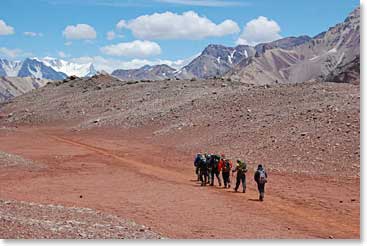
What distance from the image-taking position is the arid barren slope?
17.2 metres

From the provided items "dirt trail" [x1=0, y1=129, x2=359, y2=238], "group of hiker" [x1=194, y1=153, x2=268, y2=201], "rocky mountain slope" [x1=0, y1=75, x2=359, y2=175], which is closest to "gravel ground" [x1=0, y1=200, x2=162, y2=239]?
"dirt trail" [x1=0, y1=129, x2=359, y2=238]

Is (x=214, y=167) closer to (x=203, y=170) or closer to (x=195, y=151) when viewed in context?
(x=203, y=170)

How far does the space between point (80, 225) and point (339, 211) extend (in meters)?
9.12

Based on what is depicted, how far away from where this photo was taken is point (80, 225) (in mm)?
13242

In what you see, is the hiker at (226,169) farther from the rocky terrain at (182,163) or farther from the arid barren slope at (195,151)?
the arid barren slope at (195,151)

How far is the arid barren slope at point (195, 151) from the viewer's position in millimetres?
17156

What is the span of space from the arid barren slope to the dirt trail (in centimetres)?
4

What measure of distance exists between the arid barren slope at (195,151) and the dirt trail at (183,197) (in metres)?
0.04

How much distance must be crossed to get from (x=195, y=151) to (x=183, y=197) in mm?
15809

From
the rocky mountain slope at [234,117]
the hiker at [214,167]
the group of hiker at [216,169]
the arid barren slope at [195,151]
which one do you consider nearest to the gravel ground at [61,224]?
the arid barren slope at [195,151]

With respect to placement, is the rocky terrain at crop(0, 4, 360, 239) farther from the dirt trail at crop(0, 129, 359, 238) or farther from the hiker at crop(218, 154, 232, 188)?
the hiker at crop(218, 154, 232, 188)

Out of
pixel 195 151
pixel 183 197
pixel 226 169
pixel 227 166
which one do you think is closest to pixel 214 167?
pixel 226 169

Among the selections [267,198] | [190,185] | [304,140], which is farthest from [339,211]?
[304,140]

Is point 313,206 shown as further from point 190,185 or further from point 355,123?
→ point 355,123
